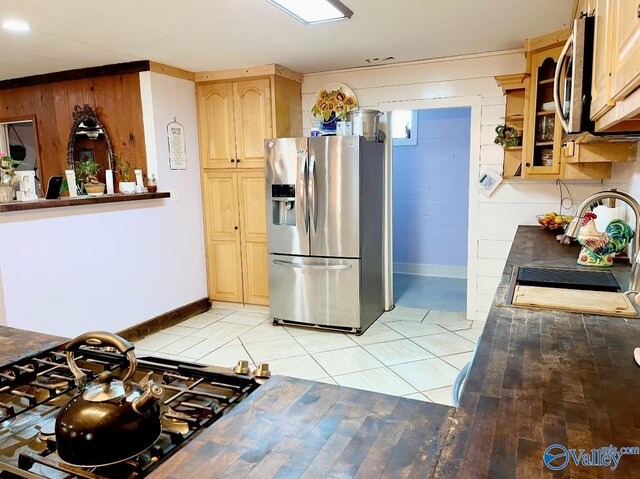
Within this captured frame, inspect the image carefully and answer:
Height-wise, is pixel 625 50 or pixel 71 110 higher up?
pixel 71 110

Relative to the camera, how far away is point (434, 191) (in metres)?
5.82

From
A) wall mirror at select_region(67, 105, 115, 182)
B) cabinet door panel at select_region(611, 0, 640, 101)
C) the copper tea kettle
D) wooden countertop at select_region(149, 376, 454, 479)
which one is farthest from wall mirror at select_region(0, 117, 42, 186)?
cabinet door panel at select_region(611, 0, 640, 101)

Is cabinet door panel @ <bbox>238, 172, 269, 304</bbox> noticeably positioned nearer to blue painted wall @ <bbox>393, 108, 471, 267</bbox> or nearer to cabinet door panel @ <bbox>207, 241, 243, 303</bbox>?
cabinet door panel @ <bbox>207, 241, 243, 303</bbox>

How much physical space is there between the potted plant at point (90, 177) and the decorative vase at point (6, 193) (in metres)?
0.76

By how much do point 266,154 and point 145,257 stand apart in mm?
1365

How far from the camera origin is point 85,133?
4.41 metres

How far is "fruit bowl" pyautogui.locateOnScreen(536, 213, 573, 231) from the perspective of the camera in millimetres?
3510

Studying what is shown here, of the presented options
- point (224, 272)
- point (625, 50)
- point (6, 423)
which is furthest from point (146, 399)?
point (224, 272)

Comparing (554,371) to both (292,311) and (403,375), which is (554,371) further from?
(292,311)

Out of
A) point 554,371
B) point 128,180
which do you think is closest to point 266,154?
point 128,180

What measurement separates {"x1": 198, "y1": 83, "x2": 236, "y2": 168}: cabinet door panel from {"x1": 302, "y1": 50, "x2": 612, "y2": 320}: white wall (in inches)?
50.9

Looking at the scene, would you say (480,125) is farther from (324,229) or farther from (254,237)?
(254,237)

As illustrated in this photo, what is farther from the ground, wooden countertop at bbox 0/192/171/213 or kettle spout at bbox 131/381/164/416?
wooden countertop at bbox 0/192/171/213

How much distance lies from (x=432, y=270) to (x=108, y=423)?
5.45 meters
